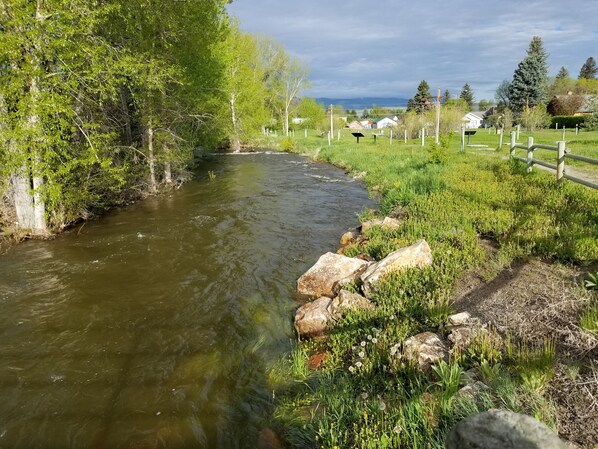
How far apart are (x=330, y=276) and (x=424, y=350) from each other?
314 centimetres

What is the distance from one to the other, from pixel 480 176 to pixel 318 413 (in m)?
11.9

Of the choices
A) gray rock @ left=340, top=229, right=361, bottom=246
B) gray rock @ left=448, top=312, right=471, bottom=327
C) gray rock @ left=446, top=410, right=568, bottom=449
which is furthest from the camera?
gray rock @ left=340, top=229, right=361, bottom=246

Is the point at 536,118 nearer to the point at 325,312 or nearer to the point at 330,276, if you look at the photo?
the point at 330,276

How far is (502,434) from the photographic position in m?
2.42

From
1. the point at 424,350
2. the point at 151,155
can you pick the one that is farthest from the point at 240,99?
the point at 424,350

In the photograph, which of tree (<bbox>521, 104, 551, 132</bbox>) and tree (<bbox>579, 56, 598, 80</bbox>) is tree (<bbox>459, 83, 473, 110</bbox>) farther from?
tree (<bbox>521, 104, 551, 132</bbox>)

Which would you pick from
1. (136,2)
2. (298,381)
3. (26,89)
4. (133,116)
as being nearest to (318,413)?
(298,381)

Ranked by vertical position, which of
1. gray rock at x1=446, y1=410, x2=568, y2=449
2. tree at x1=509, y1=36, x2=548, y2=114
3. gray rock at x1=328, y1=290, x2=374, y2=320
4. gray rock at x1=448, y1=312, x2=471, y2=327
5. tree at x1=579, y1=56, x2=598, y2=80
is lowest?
gray rock at x1=328, y1=290, x2=374, y2=320

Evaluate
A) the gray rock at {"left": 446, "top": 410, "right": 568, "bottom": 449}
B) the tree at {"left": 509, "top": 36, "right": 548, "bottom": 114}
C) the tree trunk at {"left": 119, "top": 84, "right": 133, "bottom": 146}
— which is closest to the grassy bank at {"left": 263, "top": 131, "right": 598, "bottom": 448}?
the gray rock at {"left": 446, "top": 410, "right": 568, "bottom": 449}

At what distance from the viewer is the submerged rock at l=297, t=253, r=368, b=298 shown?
7.58m

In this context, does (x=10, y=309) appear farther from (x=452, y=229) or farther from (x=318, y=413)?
(x=452, y=229)

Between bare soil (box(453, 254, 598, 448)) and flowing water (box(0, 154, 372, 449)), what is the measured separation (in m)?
3.07

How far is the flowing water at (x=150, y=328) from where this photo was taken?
4.54 metres

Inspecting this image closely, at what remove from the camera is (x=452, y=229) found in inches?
339
